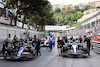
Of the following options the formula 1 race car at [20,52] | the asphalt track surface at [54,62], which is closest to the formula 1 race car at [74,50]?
the asphalt track surface at [54,62]

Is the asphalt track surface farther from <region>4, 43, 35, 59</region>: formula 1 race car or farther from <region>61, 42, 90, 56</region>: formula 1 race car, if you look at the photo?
<region>61, 42, 90, 56</region>: formula 1 race car

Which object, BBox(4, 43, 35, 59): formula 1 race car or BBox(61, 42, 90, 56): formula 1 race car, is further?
BBox(61, 42, 90, 56): formula 1 race car

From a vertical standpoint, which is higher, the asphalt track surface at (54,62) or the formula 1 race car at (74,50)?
the formula 1 race car at (74,50)

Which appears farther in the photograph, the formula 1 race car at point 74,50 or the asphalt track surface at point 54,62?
the formula 1 race car at point 74,50

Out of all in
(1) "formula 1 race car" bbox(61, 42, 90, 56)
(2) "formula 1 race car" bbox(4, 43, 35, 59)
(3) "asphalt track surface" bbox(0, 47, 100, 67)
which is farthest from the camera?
(1) "formula 1 race car" bbox(61, 42, 90, 56)

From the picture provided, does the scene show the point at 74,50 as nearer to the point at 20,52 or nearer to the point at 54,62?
the point at 54,62

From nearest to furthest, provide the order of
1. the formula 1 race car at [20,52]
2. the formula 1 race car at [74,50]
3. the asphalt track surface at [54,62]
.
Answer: the asphalt track surface at [54,62] < the formula 1 race car at [20,52] < the formula 1 race car at [74,50]

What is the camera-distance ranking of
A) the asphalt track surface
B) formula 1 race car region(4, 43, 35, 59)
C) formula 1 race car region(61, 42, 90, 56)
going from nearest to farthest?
the asphalt track surface → formula 1 race car region(4, 43, 35, 59) → formula 1 race car region(61, 42, 90, 56)

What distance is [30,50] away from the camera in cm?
1012

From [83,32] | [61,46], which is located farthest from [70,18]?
[61,46]

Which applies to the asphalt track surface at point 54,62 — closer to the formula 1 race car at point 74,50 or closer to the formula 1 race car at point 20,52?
the formula 1 race car at point 20,52

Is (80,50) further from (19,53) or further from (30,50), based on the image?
(19,53)

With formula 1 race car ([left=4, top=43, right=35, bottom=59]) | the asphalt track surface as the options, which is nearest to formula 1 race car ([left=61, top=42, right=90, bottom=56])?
the asphalt track surface

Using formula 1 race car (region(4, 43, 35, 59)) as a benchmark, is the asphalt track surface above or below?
below
